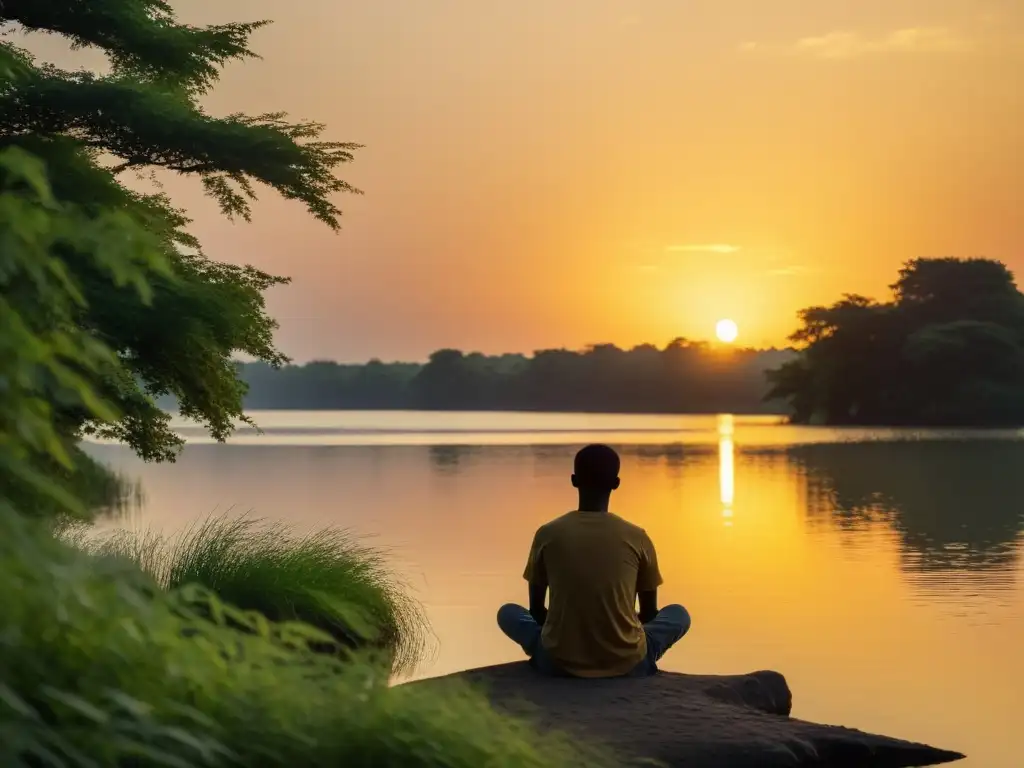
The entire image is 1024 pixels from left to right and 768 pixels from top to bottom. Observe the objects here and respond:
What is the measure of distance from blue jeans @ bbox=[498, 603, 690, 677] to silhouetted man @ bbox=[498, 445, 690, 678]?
0.06ft

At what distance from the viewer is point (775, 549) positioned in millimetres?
20344

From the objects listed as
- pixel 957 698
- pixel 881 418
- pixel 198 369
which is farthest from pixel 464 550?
pixel 881 418

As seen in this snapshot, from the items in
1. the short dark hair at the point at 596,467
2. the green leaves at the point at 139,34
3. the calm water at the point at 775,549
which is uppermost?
the green leaves at the point at 139,34

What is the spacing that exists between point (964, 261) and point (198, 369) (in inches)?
3098

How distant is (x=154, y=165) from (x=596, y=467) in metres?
8.58

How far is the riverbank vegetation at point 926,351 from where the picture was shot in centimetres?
7869

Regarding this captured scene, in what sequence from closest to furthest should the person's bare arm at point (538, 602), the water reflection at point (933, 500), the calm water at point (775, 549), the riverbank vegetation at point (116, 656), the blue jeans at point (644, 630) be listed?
the riverbank vegetation at point (116, 656)
the person's bare arm at point (538, 602)
the blue jeans at point (644, 630)
the calm water at point (775, 549)
the water reflection at point (933, 500)

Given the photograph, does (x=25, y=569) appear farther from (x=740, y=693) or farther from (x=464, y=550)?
(x=464, y=550)

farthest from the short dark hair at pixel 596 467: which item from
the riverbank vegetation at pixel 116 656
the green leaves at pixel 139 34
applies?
the green leaves at pixel 139 34

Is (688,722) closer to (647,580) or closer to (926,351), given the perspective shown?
(647,580)

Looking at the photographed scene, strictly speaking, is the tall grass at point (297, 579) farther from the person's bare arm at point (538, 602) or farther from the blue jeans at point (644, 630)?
the person's bare arm at point (538, 602)

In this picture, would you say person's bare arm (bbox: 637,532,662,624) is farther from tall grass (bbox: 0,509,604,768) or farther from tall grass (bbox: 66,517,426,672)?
tall grass (bbox: 66,517,426,672)

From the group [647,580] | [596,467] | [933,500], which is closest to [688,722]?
[647,580]

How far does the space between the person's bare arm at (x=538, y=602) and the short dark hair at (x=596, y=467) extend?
2.12 ft
